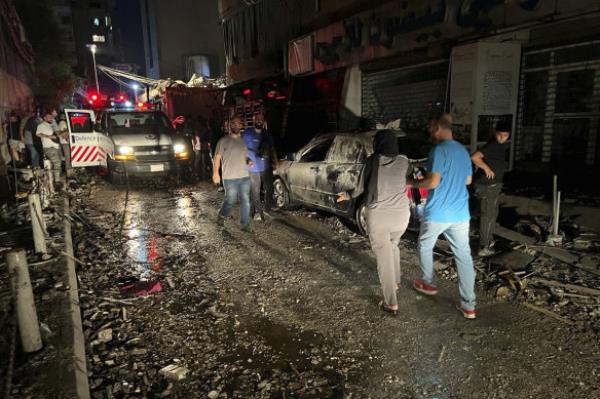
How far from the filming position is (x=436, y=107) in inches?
421

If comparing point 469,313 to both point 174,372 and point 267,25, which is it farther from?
point 267,25

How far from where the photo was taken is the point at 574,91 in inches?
324

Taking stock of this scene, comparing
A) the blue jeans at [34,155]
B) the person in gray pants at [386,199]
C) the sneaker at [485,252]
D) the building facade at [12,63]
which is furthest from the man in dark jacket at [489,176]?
the building facade at [12,63]

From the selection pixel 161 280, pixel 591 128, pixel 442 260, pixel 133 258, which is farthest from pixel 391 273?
pixel 591 128

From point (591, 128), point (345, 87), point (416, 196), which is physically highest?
point (345, 87)

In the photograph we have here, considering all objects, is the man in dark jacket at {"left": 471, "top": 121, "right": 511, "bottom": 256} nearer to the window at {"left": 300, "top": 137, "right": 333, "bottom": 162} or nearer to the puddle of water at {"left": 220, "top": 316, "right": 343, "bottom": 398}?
the window at {"left": 300, "top": 137, "right": 333, "bottom": 162}

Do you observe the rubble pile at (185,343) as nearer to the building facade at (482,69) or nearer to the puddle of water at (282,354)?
the puddle of water at (282,354)

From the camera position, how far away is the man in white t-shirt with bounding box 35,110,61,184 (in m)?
10.1

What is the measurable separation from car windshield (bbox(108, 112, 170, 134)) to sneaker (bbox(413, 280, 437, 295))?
9.84 m

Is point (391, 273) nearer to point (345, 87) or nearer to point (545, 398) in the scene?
point (545, 398)

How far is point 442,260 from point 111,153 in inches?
371

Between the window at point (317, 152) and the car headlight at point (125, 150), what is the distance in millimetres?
5624

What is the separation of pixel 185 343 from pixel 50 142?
344 inches

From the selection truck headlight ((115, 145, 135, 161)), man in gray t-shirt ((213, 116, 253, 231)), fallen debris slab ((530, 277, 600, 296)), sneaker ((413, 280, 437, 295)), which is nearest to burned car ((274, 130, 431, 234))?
man in gray t-shirt ((213, 116, 253, 231))
